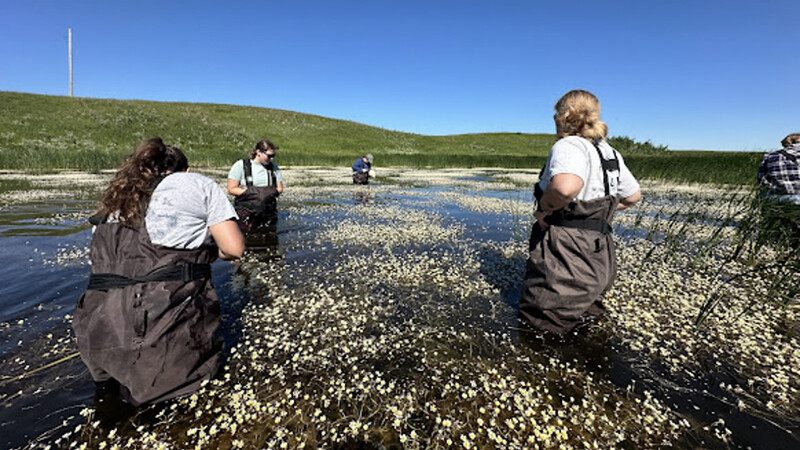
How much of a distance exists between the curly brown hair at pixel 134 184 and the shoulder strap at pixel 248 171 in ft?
19.8

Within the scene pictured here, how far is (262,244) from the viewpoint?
8.48 metres

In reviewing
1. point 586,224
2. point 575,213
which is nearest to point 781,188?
point 586,224

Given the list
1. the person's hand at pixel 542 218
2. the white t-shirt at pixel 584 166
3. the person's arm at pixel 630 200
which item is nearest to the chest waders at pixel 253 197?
the person's hand at pixel 542 218

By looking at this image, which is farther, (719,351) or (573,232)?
(719,351)

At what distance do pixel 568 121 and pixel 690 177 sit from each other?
1075 inches

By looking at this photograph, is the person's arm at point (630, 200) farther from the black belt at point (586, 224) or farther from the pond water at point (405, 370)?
the pond water at point (405, 370)

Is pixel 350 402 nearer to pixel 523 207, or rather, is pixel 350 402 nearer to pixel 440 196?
pixel 523 207

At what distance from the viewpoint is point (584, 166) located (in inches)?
144

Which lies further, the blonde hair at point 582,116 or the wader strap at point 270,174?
the wader strap at point 270,174

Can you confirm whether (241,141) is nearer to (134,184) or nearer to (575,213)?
(134,184)

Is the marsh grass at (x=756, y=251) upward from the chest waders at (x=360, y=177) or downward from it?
downward

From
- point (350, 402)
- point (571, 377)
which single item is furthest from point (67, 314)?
point (571, 377)

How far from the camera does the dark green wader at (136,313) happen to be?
286cm

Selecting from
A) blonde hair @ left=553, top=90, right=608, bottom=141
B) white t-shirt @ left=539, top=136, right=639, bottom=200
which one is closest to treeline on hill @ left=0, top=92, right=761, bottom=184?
white t-shirt @ left=539, top=136, right=639, bottom=200
